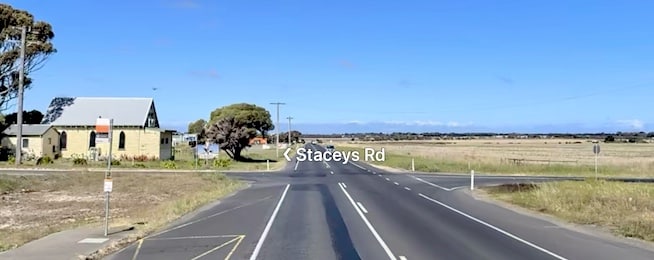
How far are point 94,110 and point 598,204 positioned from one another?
5885 centimetres

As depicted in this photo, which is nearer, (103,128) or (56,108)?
(103,128)

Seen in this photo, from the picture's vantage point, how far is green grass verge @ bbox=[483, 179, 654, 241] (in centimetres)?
1817

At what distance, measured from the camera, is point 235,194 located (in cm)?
3053

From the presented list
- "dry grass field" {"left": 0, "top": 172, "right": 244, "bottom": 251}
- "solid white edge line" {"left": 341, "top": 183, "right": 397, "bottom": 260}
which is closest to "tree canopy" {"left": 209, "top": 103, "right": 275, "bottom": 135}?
"dry grass field" {"left": 0, "top": 172, "right": 244, "bottom": 251}

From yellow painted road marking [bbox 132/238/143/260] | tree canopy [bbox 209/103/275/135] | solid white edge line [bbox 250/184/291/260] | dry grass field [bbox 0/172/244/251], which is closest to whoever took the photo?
yellow painted road marking [bbox 132/238/143/260]

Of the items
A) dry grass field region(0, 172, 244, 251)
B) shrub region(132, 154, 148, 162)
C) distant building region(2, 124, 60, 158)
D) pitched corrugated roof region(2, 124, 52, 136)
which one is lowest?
dry grass field region(0, 172, 244, 251)

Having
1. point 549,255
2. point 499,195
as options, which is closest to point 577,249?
point 549,255

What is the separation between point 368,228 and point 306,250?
4.28 metres

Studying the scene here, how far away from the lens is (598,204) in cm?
2300

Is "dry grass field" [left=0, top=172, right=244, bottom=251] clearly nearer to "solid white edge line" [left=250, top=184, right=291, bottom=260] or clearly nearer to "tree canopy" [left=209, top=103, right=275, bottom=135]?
"solid white edge line" [left=250, top=184, right=291, bottom=260]

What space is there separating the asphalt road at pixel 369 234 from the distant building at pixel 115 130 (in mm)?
40393

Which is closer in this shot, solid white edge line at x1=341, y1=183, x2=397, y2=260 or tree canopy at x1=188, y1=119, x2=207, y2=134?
solid white edge line at x1=341, y1=183, x2=397, y2=260

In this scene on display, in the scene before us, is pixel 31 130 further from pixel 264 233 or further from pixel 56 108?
pixel 264 233

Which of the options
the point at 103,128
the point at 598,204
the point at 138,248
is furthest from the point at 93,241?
the point at 598,204
